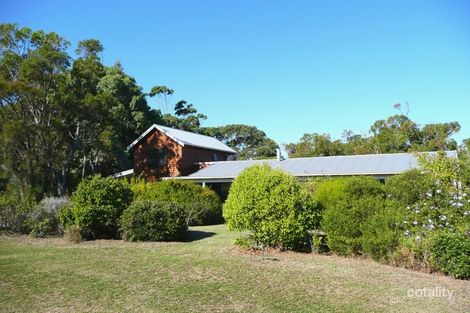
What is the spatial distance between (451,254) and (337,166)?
53.9 ft

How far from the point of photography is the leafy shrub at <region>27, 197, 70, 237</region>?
1327 cm

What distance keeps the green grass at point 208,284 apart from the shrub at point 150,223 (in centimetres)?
203

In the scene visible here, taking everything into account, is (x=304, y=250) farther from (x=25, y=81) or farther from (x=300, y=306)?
(x=25, y=81)

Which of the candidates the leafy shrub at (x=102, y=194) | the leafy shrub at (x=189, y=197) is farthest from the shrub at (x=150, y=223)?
the leafy shrub at (x=189, y=197)

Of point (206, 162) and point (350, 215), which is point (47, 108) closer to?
point (206, 162)

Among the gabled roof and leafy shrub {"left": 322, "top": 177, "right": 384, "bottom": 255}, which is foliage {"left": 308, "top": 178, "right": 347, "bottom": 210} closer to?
leafy shrub {"left": 322, "top": 177, "right": 384, "bottom": 255}

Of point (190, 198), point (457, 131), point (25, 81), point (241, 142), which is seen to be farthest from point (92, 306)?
point (241, 142)

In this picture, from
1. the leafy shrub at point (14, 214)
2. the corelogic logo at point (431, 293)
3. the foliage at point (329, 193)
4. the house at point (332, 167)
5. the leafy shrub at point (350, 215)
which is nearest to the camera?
the corelogic logo at point (431, 293)

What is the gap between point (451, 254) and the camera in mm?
7465

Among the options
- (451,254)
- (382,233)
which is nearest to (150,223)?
(382,233)

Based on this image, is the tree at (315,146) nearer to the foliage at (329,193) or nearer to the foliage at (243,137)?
the foliage at (243,137)

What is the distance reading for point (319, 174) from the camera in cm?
2245

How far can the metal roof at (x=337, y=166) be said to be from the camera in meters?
21.5

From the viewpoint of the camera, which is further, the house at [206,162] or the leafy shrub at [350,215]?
the house at [206,162]
